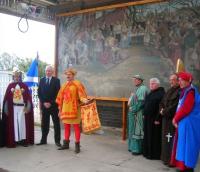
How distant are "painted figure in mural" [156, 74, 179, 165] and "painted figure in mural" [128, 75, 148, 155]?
0.65 metres

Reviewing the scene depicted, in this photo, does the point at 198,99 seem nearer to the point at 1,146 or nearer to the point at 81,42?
the point at 1,146

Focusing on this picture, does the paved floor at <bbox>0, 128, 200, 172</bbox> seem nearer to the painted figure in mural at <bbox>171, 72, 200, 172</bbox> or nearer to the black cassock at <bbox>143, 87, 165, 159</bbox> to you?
the black cassock at <bbox>143, 87, 165, 159</bbox>

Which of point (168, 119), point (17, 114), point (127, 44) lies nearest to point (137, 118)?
point (168, 119)

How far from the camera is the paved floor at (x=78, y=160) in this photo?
577 centimetres

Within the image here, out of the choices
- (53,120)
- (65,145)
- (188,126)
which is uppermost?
(188,126)

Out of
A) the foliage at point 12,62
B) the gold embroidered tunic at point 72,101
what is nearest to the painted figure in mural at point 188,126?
the gold embroidered tunic at point 72,101

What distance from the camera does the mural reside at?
758 cm

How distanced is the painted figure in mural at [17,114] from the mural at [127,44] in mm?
2309

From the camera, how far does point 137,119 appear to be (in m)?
6.74

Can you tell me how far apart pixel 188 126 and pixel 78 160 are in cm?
224

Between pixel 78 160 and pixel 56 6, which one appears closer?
pixel 78 160

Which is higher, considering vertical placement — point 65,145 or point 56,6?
point 56,6

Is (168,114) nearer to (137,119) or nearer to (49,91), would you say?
(137,119)

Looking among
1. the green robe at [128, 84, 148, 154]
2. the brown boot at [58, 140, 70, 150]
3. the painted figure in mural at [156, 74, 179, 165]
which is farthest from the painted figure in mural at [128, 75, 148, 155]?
the brown boot at [58, 140, 70, 150]
